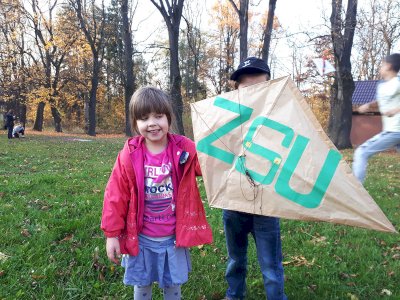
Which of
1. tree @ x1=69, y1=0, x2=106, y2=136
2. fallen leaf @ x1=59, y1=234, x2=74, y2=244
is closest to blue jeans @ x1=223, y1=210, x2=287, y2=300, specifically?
fallen leaf @ x1=59, y1=234, x2=74, y2=244

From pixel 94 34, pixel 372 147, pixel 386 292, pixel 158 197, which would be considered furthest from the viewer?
pixel 94 34

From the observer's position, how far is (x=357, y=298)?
119 inches

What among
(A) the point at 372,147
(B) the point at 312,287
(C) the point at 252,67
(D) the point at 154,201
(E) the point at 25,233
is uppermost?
(C) the point at 252,67

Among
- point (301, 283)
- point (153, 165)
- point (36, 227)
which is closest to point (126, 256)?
point (153, 165)

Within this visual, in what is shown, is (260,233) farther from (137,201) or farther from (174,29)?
(174,29)

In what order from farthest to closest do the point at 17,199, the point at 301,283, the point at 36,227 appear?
the point at 17,199 < the point at 36,227 < the point at 301,283

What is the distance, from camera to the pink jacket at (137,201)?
7.22 ft

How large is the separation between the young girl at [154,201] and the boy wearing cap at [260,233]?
35 cm

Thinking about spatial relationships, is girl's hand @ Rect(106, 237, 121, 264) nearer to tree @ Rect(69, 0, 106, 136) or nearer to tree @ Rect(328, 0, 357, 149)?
tree @ Rect(328, 0, 357, 149)

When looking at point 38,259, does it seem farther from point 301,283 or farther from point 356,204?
point 356,204

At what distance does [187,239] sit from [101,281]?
1299 millimetres

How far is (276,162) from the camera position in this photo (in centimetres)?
217

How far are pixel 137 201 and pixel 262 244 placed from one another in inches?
35.8

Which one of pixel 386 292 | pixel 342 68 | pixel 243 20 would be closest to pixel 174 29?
pixel 243 20
